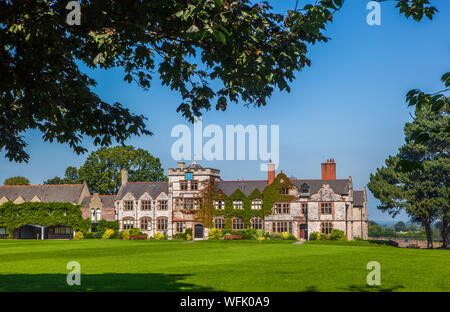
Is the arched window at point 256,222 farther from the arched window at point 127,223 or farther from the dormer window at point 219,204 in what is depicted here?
the arched window at point 127,223

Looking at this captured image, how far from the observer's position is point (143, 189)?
6950 cm

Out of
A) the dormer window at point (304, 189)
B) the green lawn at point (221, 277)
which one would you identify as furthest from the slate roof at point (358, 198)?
the green lawn at point (221, 277)

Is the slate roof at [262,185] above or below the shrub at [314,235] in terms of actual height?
above

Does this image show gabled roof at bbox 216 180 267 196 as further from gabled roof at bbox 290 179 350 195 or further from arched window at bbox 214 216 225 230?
gabled roof at bbox 290 179 350 195

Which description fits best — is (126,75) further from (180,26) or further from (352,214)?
(352,214)

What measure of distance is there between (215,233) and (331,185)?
1544 cm

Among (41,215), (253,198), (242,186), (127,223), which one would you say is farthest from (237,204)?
(41,215)

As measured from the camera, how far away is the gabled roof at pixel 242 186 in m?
64.4

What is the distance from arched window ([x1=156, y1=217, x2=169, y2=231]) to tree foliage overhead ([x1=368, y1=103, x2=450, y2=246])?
26737 mm

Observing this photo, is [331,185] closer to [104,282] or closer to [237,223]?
[237,223]

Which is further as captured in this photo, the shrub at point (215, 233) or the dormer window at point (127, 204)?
the dormer window at point (127, 204)

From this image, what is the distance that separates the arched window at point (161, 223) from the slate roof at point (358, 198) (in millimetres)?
24589

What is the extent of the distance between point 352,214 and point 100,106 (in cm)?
5336
